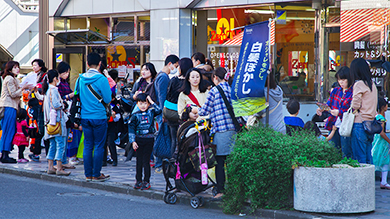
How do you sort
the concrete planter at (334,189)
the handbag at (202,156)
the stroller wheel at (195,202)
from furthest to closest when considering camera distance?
1. the stroller wheel at (195,202)
2. the handbag at (202,156)
3. the concrete planter at (334,189)

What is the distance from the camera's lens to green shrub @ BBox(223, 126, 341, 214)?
643cm

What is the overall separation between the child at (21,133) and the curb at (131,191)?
885 mm

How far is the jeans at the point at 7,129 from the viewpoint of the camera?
10.9 meters

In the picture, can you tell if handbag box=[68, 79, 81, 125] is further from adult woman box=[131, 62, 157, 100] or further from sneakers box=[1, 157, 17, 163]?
sneakers box=[1, 157, 17, 163]

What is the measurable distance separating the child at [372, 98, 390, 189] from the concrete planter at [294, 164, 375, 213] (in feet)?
7.38

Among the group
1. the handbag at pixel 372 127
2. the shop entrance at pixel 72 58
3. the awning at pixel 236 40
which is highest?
the awning at pixel 236 40

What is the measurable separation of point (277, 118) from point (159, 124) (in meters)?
2.84

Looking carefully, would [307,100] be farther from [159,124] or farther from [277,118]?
[277,118]

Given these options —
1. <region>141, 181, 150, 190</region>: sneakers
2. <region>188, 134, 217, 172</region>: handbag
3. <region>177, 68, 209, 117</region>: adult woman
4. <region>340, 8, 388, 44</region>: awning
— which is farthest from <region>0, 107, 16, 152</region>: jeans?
<region>340, 8, 388, 44</region>: awning

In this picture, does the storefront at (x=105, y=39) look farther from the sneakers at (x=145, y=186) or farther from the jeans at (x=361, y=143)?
the jeans at (x=361, y=143)

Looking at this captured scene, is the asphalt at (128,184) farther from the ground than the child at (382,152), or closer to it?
closer to it

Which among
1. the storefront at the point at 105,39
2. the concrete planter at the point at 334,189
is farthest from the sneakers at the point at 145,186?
the storefront at the point at 105,39

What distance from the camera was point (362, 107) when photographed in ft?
25.2

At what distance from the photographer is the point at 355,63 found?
7.78 m
